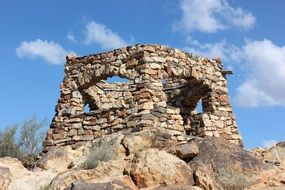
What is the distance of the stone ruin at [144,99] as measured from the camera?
1045 cm

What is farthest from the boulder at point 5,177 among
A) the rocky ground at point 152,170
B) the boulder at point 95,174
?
the boulder at point 95,174

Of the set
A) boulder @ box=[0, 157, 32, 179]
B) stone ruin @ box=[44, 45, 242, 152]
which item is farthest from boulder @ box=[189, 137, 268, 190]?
boulder @ box=[0, 157, 32, 179]

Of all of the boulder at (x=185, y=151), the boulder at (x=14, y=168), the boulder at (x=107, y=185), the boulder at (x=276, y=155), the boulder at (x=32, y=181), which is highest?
the boulder at (x=276, y=155)

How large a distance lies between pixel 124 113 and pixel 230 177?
13.2 ft

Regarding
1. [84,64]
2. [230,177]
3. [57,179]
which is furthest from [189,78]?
[57,179]

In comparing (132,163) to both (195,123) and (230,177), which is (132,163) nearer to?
(230,177)

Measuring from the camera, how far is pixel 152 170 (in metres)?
6.87

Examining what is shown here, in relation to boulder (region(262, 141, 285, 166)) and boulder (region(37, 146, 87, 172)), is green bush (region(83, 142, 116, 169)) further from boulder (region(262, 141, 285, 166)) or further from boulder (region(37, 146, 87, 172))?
boulder (region(262, 141, 285, 166))

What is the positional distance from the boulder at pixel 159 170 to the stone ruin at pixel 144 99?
2439 millimetres

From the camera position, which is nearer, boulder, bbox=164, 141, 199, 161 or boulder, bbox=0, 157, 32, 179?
boulder, bbox=0, 157, 32, 179

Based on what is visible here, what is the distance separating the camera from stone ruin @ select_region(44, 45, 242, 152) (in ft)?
34.3

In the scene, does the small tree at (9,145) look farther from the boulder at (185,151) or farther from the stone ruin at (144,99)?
the boulder at (185,151)

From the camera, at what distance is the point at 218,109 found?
1195cm

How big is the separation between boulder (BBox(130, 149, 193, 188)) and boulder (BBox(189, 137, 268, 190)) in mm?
230
